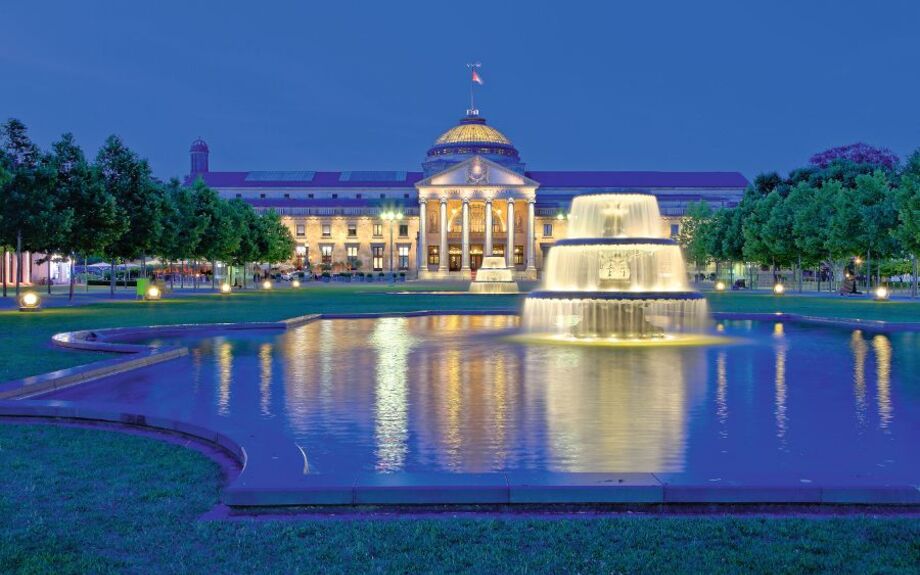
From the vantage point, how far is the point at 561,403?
11156mm

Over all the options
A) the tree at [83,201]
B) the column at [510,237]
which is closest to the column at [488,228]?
the column at [510,237]

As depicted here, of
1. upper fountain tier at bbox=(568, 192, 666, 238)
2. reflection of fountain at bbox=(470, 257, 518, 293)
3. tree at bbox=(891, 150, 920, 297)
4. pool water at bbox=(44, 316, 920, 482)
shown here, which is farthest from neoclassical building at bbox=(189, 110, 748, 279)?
pool water at bbox=(44, 316, 920, 482)

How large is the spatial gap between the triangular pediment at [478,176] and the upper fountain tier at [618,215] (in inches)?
3837

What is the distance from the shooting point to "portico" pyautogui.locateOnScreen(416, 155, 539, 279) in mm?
120938

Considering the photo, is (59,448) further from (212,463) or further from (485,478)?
(485,478)

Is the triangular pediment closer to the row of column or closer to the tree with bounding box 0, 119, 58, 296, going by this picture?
the row of column

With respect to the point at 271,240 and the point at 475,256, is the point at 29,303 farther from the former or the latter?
the point at 475,256

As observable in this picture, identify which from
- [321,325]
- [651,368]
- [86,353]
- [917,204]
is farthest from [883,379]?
[917,204]

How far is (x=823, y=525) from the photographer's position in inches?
242

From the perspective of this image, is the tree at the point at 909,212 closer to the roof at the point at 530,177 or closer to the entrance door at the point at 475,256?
the entrance door at the point at 475,256

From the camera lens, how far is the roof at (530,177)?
131 m

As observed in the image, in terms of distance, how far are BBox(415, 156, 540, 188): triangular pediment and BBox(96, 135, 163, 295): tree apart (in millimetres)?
77218

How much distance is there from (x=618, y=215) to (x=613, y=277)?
1.81 m

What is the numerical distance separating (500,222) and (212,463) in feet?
390
